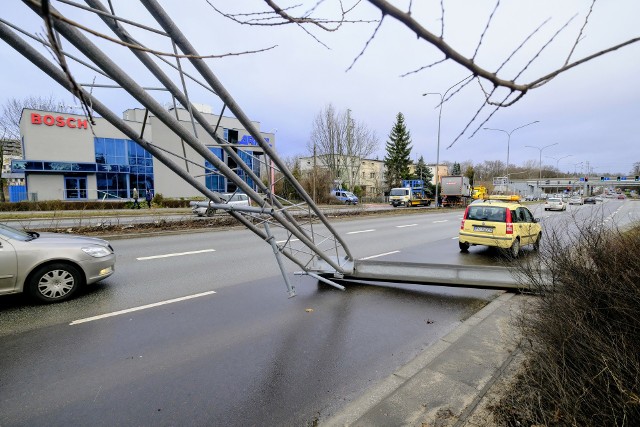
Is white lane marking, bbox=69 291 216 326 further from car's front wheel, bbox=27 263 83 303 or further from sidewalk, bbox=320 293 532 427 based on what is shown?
sidewalk, bbox=320 293 532 427

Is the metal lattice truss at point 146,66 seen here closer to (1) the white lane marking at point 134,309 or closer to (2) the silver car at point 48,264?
(1) the white lane marking at point 134,309

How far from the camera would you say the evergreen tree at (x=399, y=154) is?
58719 mm

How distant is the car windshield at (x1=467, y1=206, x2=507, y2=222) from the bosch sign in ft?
127

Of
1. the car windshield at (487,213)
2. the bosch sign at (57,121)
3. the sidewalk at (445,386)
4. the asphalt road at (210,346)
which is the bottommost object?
the asphalt road at (210,346)

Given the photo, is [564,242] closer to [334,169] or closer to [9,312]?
[9,312]

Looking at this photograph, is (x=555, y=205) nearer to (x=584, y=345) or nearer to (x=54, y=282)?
(x=584, y=345)

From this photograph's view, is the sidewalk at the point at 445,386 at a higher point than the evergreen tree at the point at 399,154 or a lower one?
lower

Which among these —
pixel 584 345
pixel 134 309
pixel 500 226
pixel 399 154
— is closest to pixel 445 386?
pixel 584 345

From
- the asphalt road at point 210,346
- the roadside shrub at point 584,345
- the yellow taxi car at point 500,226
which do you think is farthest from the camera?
the yellow taxi car at point 500,226

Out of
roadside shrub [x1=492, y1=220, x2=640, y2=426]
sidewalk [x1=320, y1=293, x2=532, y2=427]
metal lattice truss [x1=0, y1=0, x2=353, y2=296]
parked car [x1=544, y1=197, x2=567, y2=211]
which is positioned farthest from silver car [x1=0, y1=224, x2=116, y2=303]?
parked car [x1=544, y1=197, x2=567, y2=211]

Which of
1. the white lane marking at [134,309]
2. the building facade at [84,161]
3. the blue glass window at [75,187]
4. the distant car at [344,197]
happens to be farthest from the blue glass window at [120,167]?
the white lane marking at [134,309]

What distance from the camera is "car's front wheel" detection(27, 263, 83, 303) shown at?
5363 mm

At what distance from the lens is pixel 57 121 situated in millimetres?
33875

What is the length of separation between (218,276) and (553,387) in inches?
247
